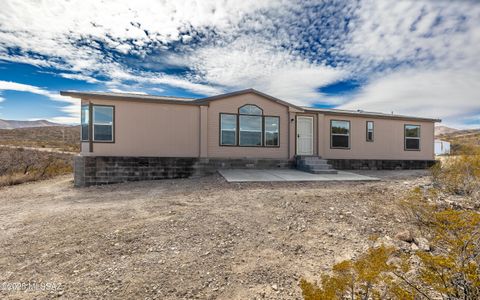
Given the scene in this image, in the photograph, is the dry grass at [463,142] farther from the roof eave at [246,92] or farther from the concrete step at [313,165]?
the roof eave at [246,92]

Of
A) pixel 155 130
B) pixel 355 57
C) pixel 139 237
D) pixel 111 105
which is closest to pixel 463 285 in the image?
pixel 139 237

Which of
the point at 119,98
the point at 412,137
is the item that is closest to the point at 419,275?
the point at 119,98

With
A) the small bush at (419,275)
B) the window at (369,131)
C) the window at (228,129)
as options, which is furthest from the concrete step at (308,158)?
the small bush at (419,275)

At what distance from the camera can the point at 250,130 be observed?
10242 millimetres

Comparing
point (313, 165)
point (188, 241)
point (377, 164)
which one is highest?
point (313, 165)

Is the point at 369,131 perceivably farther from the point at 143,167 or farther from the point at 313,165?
the point at 143,167

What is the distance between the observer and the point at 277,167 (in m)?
10.4

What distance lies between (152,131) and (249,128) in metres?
4.24

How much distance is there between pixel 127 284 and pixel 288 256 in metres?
1.89

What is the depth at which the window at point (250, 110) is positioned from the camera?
10148 mm

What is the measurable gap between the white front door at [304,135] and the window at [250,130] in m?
2.09

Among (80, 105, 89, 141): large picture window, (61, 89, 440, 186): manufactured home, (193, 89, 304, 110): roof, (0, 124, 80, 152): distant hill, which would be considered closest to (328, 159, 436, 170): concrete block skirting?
(61, 89, 440, 186): manufactured home

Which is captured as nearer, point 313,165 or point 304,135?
point 313,165

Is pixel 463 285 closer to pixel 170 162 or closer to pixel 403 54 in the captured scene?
pixel 170 162
